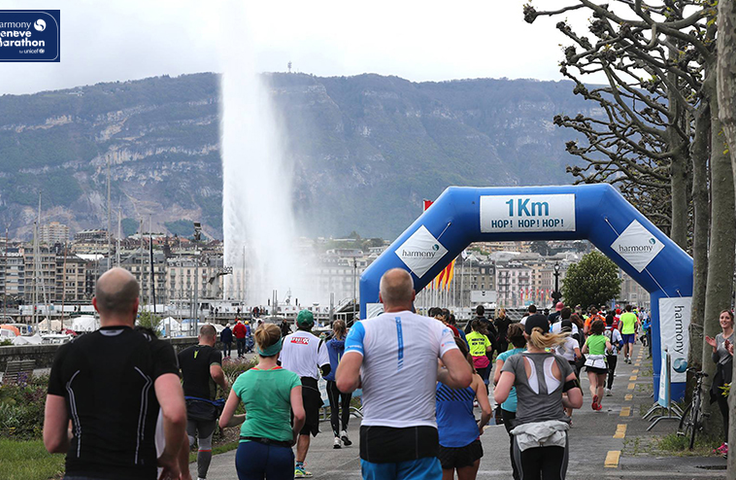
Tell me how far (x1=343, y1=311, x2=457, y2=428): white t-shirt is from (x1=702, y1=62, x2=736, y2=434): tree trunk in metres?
9.02

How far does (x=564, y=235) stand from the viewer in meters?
21.0

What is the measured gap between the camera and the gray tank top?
7.59 meters

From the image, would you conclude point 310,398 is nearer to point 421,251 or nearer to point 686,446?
point 686,446

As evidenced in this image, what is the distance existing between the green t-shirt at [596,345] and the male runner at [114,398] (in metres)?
15.4

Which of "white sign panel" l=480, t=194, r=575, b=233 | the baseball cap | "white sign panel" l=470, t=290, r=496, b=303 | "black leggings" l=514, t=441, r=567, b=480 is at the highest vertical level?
"white sign panel" l=480, t=194, r=575, b=233

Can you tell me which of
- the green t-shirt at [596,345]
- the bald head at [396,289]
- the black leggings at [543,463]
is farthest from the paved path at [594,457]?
the bald head at [396,289]

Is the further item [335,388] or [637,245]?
[637,245]

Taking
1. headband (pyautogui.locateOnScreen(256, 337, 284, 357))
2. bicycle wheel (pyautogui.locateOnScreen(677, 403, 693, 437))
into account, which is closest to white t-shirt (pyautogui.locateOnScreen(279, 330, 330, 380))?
headband (pyautogui.locateOnScreen(256, 337, 284, 357))

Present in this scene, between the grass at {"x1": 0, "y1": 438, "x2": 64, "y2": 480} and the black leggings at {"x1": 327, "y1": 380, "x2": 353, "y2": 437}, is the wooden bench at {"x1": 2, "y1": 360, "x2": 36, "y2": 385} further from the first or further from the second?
the black leggings at {"x1": 327, "y1": 380, "x2": 353, "y2": 437}

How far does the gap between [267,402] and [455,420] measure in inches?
61.3

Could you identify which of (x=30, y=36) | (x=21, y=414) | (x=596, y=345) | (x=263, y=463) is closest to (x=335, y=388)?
(x=21, y=414)

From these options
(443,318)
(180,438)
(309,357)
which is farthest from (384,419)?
(443,318)

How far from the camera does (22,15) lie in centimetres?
1234

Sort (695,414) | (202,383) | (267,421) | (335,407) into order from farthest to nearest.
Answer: (335,407) < (695,414) < (202,383) < (267,421)
